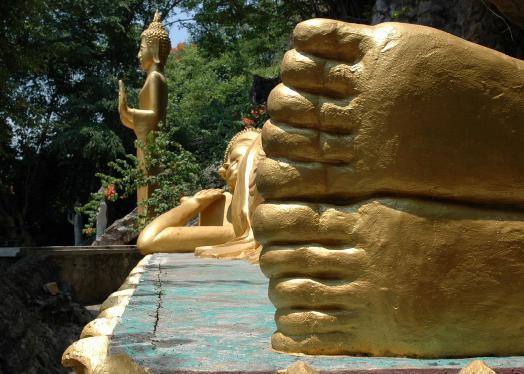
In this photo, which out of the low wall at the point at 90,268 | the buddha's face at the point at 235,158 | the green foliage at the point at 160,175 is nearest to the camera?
the buddha's face at the point at 235,158

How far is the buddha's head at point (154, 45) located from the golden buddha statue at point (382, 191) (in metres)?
7.41

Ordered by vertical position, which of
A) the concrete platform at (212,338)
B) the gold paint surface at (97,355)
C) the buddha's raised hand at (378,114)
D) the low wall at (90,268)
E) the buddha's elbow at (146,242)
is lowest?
the low wall at (90,268)

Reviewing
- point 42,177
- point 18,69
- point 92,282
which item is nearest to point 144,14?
point 42,177

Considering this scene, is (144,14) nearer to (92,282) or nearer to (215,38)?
(215,38)

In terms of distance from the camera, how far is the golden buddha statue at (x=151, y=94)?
841cm

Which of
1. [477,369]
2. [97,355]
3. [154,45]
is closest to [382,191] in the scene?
[477,369]

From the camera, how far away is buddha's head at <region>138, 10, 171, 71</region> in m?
8.52

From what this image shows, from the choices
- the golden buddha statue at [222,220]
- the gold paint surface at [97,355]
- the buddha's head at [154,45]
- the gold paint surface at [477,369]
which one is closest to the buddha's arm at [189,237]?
the golden buddha statue at [222,220]

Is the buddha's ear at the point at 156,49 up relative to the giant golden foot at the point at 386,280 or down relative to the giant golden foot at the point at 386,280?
up

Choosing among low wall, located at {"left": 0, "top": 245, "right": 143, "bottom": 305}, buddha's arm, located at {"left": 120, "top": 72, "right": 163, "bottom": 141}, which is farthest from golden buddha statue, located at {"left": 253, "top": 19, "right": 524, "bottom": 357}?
buddha's arm, located at {"left": 120, "top": 72, "right": 163, "bottom": 141}

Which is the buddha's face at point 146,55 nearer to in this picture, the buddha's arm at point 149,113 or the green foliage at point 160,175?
the buddha's arm at point 149,113

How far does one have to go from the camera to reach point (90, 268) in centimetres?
688

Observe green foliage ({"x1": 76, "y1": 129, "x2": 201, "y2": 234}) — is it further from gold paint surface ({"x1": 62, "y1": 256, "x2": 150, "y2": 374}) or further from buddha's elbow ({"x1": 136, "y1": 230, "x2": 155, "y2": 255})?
gold paint surface ({"x1": 62, "y1": 256, "x2": 150, "y2": 374})

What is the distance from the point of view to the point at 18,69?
8734mm
